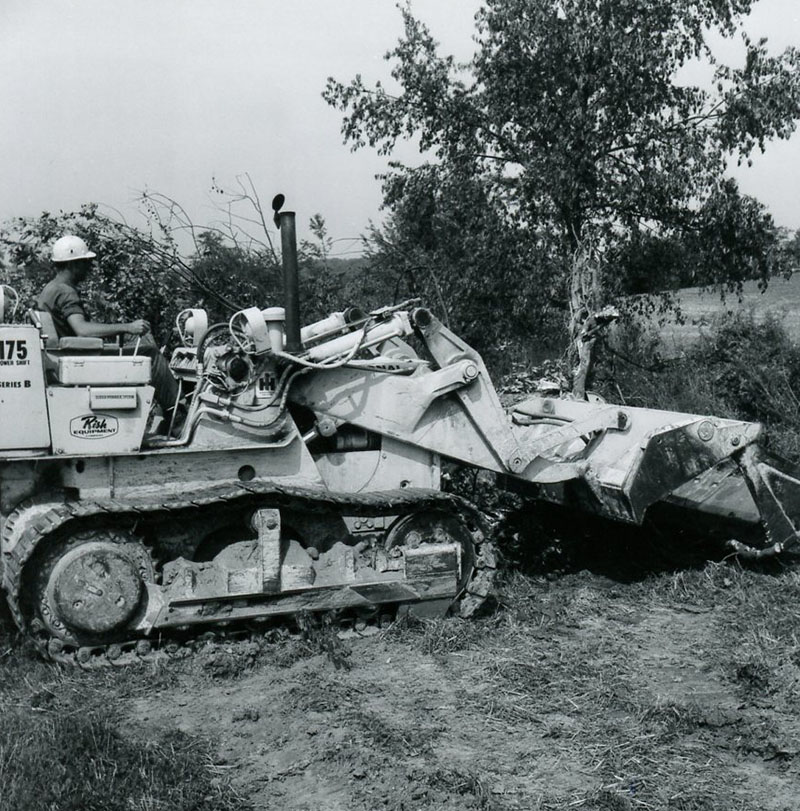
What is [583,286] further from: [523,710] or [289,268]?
[523,710]

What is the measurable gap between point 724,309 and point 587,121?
4602 mm

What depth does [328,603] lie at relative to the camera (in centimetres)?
673

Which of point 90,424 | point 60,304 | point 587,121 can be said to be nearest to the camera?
point 90,424

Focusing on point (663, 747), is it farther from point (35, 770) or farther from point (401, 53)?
point (401, 53)

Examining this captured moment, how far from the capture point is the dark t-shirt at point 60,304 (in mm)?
6891

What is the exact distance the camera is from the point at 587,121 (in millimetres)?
13328

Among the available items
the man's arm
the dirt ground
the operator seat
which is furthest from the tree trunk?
the operator seat

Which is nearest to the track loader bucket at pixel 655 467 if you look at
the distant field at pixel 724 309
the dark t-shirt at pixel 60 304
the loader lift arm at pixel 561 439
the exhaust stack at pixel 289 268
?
the loader lift arm at pixel 561 439

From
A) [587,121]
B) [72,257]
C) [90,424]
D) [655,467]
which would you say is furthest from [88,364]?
[587,121]

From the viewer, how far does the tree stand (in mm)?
13359

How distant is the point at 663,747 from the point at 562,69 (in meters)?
10.3

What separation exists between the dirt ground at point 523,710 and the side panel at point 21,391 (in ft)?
5.49

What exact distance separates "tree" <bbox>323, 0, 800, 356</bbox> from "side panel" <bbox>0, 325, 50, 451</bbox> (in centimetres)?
848

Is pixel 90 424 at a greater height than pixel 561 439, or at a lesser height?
greater
